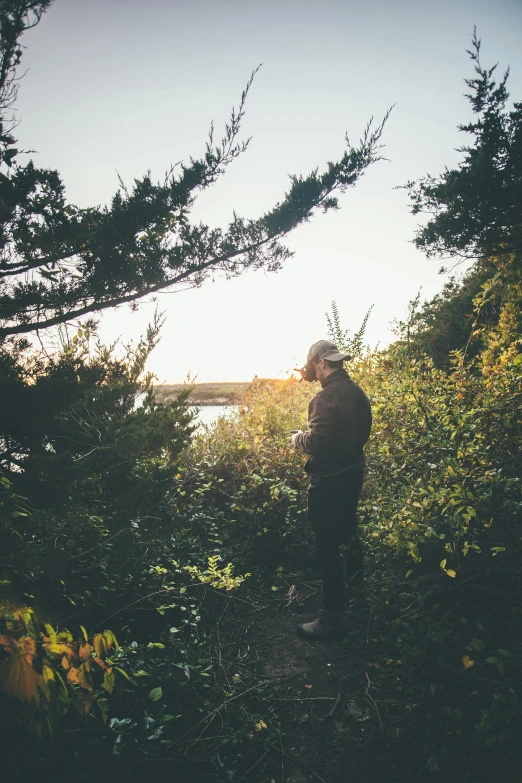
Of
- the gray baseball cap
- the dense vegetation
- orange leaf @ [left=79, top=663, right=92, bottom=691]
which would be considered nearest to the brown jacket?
the gray baseball cap

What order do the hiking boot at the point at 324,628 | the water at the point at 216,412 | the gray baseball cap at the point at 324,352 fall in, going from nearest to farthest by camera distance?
the hiking boot at the point at 324,628
the gray baseball cap at the point at 324,352
the water at the point at 216,412

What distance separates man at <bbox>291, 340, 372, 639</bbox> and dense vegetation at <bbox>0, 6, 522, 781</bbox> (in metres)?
0.28

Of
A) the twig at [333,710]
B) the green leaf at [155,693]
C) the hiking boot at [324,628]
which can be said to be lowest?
the twig at [333,710]

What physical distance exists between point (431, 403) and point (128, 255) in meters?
3.47

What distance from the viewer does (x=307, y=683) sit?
2568 mm

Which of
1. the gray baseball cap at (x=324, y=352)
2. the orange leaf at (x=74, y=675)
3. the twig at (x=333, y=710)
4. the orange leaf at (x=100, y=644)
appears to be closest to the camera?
the orange leaf at (x=74, y=675)

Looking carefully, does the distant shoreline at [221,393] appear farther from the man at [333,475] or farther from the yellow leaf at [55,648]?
the yellow leaf at [55,648]

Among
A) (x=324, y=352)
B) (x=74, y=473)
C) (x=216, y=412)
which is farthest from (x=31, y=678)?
(x=216, y=412)

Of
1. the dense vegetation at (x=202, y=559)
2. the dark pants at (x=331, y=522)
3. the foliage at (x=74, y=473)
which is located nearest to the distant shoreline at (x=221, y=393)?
the dense vegetation at (x=202, y=559)

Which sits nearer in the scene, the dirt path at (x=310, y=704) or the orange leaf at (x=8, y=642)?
the orange leaf at (x=8, y=642)

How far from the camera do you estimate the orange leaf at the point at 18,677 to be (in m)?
0.97

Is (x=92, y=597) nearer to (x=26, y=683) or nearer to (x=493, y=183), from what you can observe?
(x=26, y=683)

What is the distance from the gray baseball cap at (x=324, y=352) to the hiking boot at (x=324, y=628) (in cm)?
221

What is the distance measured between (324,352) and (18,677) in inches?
112
